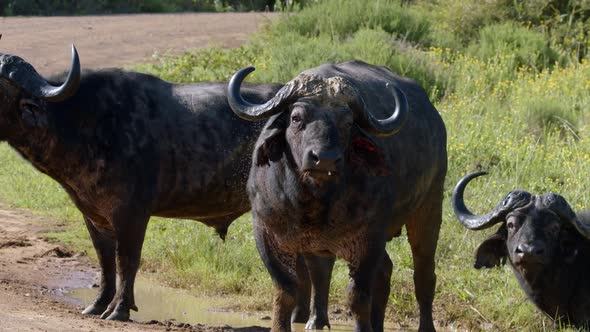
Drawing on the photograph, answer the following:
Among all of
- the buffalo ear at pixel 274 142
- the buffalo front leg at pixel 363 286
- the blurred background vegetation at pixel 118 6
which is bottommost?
the buffalo front leg at pixel 363 286

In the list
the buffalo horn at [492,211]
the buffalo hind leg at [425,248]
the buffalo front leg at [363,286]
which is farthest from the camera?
the buffalo hind leg at [425,248]

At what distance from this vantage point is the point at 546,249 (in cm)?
855

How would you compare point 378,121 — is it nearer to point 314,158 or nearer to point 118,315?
point 314,158

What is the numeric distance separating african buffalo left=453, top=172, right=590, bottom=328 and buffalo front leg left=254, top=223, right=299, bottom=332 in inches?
77.0

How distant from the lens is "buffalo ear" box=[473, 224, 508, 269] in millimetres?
9062

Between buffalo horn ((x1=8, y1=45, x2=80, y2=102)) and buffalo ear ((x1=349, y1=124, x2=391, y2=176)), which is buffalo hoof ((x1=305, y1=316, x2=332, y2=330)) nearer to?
buffalo ear ((x1=349, y1=124, x2=391, y2=176))

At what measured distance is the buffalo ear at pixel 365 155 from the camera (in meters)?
7.13

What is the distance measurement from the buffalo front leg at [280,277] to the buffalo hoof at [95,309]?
2.11 meters

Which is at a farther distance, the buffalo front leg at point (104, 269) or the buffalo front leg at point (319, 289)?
the buffalo front leg at point (104, 269)

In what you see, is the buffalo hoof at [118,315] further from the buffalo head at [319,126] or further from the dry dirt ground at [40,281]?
the buffalo head at [319,126]

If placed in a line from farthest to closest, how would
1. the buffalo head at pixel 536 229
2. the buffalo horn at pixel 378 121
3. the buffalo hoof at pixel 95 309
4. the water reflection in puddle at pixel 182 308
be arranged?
the water reflection in puddle at pixel 182 308
the buffalo hoof at pixel 95 309
the buffalo head at pixel 536 229
the buffalo horn at pixel 378 121

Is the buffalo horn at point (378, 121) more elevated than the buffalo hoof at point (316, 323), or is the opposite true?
the buffalo horn at point (378, 121)

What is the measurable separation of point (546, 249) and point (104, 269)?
334 centimetres

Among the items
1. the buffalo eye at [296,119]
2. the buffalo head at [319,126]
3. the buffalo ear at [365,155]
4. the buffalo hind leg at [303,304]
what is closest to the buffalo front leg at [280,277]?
the buffalo head at [319,126]
